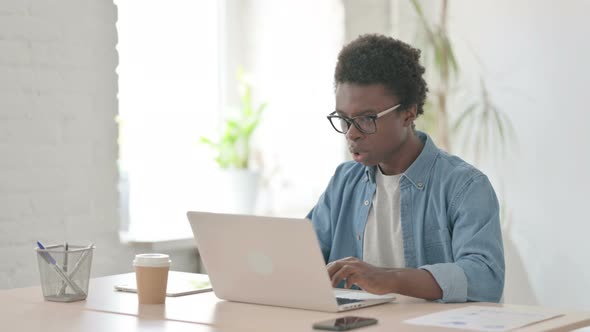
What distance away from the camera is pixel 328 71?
4141mm

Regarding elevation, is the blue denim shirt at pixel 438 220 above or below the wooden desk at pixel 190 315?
above

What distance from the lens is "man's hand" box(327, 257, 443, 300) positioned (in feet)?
6.19

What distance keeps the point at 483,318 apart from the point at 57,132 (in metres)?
1.93

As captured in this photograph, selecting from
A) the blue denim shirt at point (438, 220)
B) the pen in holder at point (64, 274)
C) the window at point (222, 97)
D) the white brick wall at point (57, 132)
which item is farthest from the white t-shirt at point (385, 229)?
the window at point (222, 97)

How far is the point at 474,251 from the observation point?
203 cm

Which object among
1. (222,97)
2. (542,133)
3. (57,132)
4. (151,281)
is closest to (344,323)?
(151,281)

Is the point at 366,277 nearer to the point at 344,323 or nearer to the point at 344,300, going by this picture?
the point at 344,300

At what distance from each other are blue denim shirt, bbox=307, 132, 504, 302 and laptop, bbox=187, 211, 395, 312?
0.68 ft

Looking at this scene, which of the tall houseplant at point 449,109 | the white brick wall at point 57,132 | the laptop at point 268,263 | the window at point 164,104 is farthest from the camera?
the tall houseplant at point 449,109

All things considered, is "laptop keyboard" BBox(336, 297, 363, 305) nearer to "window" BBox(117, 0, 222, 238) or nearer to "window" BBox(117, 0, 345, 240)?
"window" BBox(117, 0, 222, 238)

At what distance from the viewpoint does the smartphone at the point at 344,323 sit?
1.59 m

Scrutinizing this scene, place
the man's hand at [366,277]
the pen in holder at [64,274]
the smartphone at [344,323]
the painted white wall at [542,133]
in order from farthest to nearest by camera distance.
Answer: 1. the painted white wall at [542,133]
2. the pen in holder at [64,274]
3. the man's hand at [366,277]
4. the smartphone at [344,323]

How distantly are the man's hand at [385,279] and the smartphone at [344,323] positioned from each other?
22 centimetres

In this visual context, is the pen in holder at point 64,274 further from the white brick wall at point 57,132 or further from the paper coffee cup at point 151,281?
the white brick wall at point 57,132
